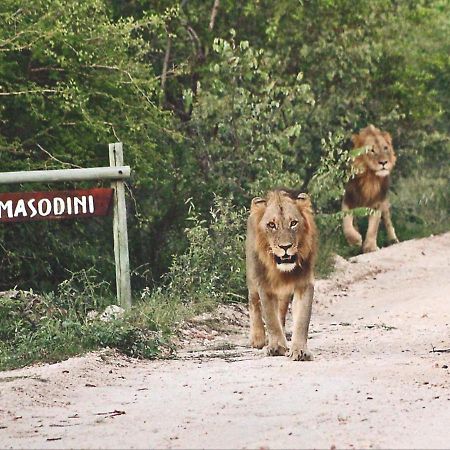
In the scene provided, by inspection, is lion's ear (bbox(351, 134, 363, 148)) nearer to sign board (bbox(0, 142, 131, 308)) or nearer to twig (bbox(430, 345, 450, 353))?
sign board (bbox(0, 142, 131, 308))

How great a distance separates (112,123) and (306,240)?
15.7 feet

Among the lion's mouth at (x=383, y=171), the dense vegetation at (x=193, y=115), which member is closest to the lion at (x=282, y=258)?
the dense vegetation at (x=193, y=115)

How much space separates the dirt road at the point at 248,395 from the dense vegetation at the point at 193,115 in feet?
3.31

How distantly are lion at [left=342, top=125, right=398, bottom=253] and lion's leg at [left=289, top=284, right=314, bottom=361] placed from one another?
938cm

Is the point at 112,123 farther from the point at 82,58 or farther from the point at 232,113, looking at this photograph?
the point at 232,113

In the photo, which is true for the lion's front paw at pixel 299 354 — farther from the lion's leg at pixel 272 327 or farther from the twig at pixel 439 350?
the twig at pixel 439 350

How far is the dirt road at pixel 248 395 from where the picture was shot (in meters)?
7.20

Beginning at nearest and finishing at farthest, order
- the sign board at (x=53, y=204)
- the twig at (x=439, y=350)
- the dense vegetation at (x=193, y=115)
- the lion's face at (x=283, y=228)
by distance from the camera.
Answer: the lion's face at (x=283, y=228) < the twig at (x=439, y=350) < the sign board at (x=53, y=204) < the dense vegetation at (x=193, y=115)

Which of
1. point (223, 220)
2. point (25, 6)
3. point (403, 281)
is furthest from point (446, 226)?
point (25, 6)

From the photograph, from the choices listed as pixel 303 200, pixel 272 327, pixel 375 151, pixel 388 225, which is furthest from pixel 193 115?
pixel 272 327

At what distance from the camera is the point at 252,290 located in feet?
38.1

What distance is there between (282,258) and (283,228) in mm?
227

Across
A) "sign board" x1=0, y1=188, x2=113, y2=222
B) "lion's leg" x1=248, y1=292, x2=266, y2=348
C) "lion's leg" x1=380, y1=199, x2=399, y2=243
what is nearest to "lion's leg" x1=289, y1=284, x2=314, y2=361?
"lion's leg" x1=248, y1=292, x2=266, y2=348

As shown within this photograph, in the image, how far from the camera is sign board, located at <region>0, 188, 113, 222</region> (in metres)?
12.5
